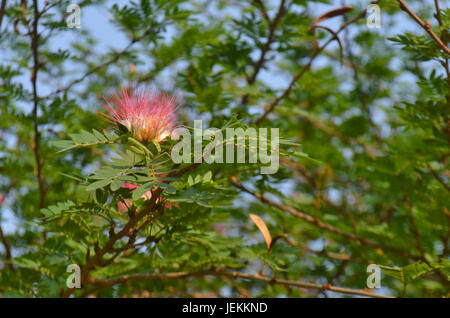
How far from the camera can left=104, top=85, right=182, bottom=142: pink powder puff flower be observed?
4.27 feet

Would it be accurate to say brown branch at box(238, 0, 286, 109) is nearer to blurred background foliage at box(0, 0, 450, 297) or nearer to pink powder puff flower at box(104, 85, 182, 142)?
blurred background foliage at box(0, 0, 450, 297)

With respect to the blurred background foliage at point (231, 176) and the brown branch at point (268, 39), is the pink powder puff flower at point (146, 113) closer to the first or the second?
the blurred background foliage at point (231, 176)

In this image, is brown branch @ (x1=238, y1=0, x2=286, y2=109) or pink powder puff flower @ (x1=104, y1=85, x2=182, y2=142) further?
brown branch @ (x1=238, y1=0, x2=286, y2=109)

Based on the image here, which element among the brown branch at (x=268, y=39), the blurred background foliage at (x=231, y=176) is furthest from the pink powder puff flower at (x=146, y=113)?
the brown branch at (x=268, y=39)

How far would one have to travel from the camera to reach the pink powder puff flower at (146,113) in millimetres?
1301

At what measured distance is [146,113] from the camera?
1.32 metres

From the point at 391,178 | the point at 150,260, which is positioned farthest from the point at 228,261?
the point at 391,178

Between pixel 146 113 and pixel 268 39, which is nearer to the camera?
pixel 146 113

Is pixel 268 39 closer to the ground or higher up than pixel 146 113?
higher up

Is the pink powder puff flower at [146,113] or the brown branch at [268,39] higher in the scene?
the brown branch at [268,39]

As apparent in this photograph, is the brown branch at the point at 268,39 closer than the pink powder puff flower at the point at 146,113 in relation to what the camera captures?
No

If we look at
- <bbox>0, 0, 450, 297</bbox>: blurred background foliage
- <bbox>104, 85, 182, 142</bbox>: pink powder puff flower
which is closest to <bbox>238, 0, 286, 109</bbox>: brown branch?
<bbox>0, 0, 450, 297</bbox>: blurred background foliage
